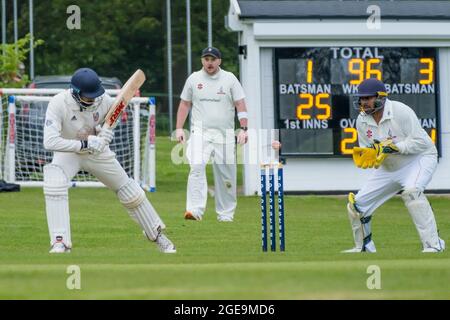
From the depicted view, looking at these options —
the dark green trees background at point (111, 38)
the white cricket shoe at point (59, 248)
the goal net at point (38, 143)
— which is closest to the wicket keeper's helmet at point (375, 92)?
the white cricket shoe at point (59, 248)

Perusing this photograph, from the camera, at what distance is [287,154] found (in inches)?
947

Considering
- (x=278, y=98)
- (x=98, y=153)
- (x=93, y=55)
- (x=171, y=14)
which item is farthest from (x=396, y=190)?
(x=93, y=55)

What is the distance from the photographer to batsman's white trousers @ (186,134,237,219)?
18828mm

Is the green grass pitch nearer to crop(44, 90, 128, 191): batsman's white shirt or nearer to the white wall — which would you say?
crop(44, 90, 128, 191): batsman's white shirt

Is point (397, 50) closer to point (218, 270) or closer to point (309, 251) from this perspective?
point (309, 251)

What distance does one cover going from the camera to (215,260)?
12.6m

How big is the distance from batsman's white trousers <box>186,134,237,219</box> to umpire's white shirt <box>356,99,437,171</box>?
472cm

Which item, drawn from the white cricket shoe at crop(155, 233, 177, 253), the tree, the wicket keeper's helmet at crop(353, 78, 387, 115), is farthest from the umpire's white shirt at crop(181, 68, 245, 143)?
the tree

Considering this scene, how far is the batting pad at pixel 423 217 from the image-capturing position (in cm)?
1405

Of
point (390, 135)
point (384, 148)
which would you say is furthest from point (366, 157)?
point (390, 135)

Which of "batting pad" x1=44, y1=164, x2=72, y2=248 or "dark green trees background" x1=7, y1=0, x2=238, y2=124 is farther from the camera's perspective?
"dark green trees background" x1=7, y1=0, x2=238, y2=124

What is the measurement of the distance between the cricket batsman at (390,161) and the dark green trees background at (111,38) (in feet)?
101
